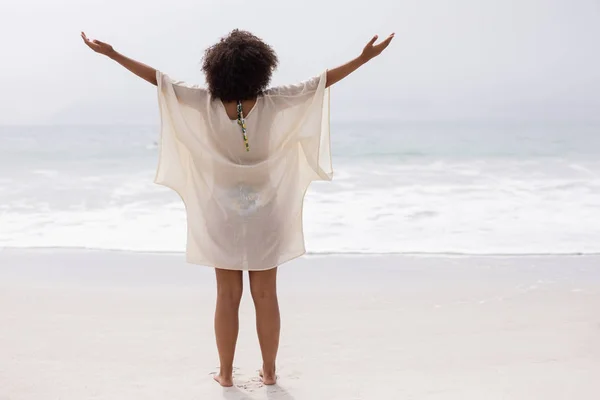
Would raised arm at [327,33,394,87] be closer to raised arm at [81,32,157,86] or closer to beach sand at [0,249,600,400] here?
raised arm at [81,32,157,86]

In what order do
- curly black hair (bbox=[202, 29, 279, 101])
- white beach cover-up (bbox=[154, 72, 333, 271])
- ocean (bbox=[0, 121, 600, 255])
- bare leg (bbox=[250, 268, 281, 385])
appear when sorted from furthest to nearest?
ocean (bbox=[0, 121, 600, 255]) < bare leg (bbox=[250, 268, 281, 385]) < white beach cover-up (bbox=[154, 72, 333, 271]) < curly black hair (bbox=[202, 29, 279, 101])

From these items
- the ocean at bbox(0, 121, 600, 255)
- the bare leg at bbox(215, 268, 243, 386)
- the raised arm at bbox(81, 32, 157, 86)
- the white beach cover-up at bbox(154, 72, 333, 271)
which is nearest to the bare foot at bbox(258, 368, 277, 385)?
the bare leg at bbox(215, 268, 243, 386)

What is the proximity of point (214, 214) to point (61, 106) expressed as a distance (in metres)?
25.3

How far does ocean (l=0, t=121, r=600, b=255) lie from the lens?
565cm

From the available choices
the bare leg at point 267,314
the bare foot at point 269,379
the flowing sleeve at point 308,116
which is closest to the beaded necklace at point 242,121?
the flowing sleeve at point 308,116

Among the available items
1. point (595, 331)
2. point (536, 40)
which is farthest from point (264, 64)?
point (536, 40)

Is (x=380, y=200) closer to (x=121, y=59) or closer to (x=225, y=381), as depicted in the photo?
(x=225, y=381)

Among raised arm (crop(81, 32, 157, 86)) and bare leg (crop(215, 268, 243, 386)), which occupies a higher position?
raised arm (crop(81, 32, 157, 86))

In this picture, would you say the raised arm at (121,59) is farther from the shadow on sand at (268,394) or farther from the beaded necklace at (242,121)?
the shadow on sand at (268,394)

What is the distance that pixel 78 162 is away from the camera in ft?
45.2

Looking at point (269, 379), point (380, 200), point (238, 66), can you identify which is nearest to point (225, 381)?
point (269, 379)

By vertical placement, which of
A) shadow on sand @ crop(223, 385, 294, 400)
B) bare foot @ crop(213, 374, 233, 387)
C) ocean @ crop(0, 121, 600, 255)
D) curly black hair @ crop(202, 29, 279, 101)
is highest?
curly black hair @ crop(202, 29, 279, 101)

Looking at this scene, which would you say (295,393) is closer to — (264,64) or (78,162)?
(264,64)

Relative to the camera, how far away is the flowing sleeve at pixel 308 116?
105 inches
